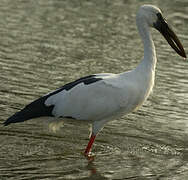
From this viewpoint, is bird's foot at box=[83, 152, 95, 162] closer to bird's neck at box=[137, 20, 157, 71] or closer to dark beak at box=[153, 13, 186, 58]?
bird's neck at box=[137, 20, 157, 71]

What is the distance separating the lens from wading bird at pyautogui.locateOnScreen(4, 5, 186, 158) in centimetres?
887

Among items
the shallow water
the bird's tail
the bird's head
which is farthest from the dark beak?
the bird's tail

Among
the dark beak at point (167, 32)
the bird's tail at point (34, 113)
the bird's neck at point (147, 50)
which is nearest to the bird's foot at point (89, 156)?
the bird's tail at point (34, 113)

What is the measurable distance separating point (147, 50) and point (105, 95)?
2.83ft

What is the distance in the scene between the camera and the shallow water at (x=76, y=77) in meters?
8.80

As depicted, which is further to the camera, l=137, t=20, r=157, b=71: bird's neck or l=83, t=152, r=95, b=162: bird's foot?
l=83, t=152, r=95, b=162: bird's foot

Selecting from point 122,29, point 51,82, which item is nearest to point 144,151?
point 51,82

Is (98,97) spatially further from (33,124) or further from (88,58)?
(88,58)

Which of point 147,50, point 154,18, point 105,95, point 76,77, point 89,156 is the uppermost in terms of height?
point 154,18

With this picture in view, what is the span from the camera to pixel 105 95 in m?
8.98

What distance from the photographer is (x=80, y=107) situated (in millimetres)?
9141

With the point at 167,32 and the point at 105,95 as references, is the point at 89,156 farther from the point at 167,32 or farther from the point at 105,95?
the point at 167,32

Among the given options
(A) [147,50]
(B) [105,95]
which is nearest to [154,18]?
(A) [147,50]

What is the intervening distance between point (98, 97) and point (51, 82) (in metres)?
3.16
